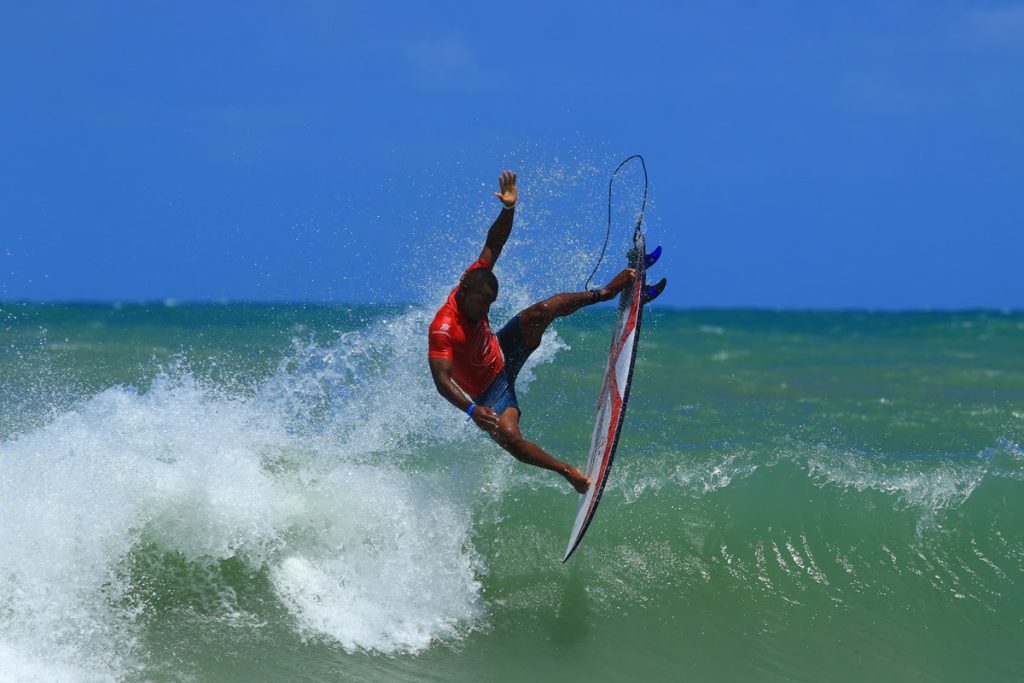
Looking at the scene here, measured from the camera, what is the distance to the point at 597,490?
238 inches

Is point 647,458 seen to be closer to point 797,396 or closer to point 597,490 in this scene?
point 597,490

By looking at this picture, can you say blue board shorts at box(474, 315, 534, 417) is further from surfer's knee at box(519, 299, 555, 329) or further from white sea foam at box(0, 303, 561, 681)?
white sea foam at box(0, 303, 561, 681)

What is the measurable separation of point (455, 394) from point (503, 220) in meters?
1.12

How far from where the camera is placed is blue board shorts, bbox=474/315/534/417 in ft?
20.7

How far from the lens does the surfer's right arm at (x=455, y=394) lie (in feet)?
19.2

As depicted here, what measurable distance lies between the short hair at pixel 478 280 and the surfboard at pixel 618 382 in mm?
892

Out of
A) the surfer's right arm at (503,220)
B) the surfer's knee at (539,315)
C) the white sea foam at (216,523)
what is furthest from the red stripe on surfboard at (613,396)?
the white sea foam at (216,523)

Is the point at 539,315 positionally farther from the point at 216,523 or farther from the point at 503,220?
the point at 216,523

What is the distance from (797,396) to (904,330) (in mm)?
21139

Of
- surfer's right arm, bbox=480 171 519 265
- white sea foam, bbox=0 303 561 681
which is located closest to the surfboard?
surfer's right arm, bbox=480 171 519 265

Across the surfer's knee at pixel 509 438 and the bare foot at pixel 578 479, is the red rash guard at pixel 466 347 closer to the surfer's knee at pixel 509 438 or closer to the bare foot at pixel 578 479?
the surfer's knee at pixel 509 438

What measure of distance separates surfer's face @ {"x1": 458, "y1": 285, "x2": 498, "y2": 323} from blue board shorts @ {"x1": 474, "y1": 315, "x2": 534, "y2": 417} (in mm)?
472

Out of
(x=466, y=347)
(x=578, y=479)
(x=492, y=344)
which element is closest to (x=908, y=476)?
(x=578, y=479)

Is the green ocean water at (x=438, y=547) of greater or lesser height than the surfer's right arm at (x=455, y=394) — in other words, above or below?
below
